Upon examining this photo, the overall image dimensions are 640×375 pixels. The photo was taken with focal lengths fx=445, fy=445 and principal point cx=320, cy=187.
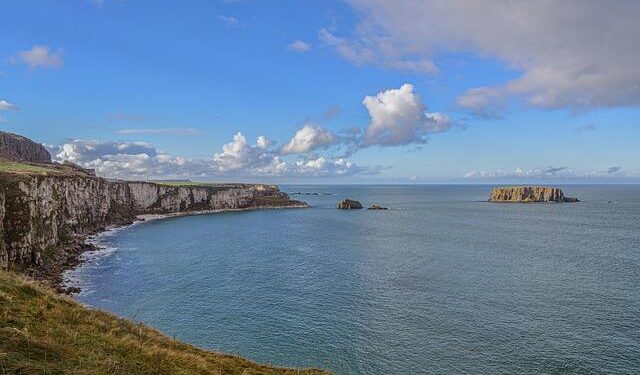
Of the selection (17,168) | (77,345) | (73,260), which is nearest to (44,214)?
(73,260)

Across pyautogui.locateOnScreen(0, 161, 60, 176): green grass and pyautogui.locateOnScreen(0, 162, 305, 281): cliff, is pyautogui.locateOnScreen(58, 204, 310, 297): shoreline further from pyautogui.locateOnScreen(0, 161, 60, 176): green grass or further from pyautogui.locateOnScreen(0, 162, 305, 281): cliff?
pyautogui.locateOnScreen(0, 161, 60, 176): green grass

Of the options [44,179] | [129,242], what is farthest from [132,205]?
[44,179]

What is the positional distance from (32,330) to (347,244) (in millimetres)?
89290

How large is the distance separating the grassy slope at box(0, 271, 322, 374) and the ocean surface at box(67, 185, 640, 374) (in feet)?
47.4

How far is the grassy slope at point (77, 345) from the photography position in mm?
17188

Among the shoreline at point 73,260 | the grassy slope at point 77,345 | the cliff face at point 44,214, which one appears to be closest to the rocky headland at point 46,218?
the cliff face at point 44,214

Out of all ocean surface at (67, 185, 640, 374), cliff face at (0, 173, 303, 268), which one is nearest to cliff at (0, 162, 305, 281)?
cliff face at (0, 173, 303, 268)

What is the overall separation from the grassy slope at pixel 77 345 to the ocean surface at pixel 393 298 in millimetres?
14450

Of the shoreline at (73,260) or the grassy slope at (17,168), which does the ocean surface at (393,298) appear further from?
the grassy slope at (17,168)

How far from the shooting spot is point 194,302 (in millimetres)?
57875

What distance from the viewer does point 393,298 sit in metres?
58.5

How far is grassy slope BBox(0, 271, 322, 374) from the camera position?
677 inches

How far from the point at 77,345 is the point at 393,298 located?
4379 cm

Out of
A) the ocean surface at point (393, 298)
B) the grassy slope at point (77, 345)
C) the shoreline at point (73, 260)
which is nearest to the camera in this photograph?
the grassy slope at point (77, 345)
